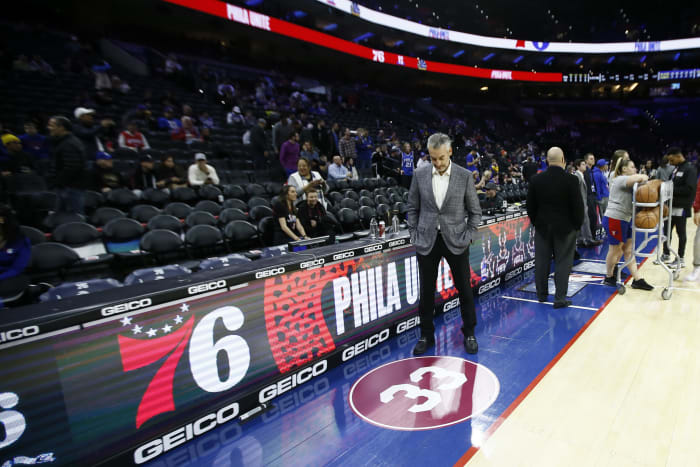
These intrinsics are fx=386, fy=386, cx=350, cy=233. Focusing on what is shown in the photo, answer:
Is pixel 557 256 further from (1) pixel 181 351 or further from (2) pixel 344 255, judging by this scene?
(1) pixel 181 351

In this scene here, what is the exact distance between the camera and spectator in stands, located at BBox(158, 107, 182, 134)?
8.70 meters

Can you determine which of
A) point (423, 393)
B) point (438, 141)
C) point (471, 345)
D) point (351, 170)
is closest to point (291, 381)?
point (423, 393)

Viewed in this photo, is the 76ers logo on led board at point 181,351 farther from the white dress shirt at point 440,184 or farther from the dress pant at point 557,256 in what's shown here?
the dress pant at point 557,256

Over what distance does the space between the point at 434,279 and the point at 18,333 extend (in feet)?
8.49

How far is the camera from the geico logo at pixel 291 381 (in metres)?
2.54

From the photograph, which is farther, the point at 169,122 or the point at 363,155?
the point at 363,155

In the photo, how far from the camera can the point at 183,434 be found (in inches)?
84.7

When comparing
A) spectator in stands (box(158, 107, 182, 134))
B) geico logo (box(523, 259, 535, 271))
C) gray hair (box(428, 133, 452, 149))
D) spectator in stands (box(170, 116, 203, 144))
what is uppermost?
spectator in stands (box(158, 107, 182, 134))

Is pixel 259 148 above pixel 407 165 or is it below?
above

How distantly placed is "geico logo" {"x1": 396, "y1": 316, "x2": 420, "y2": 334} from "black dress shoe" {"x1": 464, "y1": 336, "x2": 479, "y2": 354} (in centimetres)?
66

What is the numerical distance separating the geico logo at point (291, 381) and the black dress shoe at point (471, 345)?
1.17 meters

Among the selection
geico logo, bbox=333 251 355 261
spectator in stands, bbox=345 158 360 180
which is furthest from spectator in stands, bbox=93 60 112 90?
geico logo, bbox=333 251 355 261

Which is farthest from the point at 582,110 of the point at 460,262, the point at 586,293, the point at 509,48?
the point at 460,262

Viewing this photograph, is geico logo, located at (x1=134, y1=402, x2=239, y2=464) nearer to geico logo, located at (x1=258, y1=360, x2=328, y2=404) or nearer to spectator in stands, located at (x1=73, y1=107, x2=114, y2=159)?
geico logo, located at (x1=258, y1=360, x2=328, y2=404)
